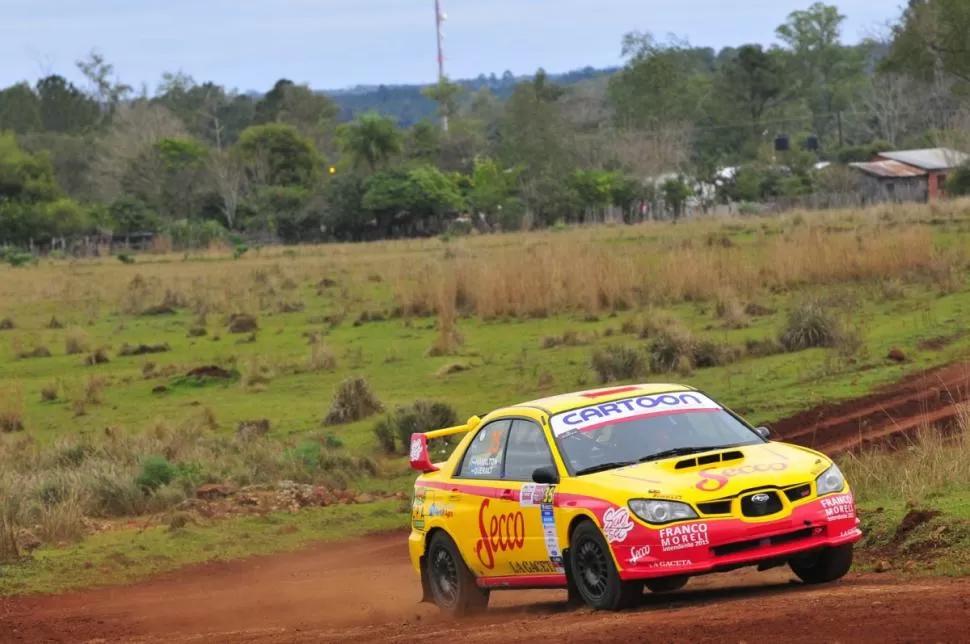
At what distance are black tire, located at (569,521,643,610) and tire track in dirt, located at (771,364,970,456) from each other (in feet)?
24.8

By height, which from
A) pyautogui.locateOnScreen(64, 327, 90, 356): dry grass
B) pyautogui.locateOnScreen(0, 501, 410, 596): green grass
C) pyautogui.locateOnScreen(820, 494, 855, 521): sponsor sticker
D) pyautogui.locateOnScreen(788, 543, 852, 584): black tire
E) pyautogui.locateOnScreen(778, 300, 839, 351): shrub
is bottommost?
pyautogui.locateOnScreen(0, 501, 410, 596): green grass

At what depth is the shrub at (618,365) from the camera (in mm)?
23516

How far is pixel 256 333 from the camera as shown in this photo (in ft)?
115

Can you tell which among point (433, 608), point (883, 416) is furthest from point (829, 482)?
point (883, 416)

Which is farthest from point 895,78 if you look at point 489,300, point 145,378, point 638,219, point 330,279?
point 145,378

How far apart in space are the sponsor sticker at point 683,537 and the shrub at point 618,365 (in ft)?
47.3

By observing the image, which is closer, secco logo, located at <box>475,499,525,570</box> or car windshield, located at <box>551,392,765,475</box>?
car windshield, located at <box>551,392,765,475</box>

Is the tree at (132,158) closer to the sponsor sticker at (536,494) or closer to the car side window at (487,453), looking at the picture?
the car side window at (487,453)

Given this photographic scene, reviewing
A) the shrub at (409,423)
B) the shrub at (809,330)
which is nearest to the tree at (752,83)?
the shrub at (809,330)

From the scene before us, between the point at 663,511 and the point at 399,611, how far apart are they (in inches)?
134

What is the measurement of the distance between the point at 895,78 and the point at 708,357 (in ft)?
292

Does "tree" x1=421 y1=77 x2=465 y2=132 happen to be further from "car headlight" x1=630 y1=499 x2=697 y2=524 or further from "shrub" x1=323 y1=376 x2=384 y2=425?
"car headlight" x1=630 y1=499 x2=697 y2=524

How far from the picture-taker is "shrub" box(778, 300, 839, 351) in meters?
24.9

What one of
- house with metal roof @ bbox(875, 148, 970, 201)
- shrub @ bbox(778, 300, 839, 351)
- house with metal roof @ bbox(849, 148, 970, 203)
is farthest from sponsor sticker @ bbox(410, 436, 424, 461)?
house with metal roof @ bbox(875, 148, 970, 201)
